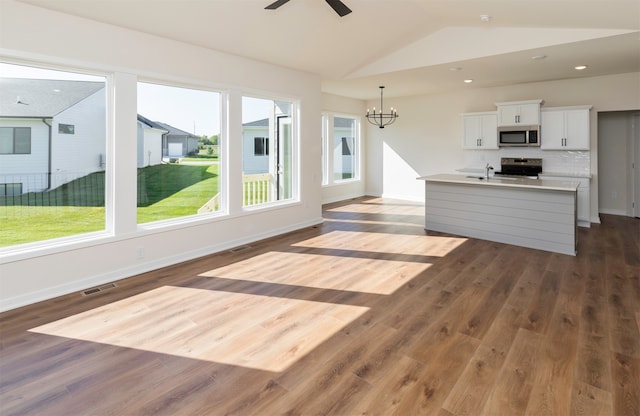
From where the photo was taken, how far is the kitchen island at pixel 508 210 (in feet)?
16.0

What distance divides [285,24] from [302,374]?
4.10 metres

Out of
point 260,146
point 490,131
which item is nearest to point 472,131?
point 490,131

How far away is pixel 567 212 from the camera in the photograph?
15.9 ft

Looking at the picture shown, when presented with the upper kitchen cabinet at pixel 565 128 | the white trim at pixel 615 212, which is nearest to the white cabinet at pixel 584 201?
the upper kitchen cabinet at pixel 565 128

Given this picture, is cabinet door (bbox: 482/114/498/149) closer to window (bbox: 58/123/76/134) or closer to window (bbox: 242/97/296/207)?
window (bbox: 242/97/296/207)

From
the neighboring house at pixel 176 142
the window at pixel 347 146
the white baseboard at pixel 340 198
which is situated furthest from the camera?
the window at pixel 347 146

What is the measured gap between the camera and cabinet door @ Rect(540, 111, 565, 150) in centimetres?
685

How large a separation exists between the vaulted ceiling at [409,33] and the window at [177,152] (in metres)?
0.75

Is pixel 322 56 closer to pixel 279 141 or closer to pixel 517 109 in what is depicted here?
pixel 279 141

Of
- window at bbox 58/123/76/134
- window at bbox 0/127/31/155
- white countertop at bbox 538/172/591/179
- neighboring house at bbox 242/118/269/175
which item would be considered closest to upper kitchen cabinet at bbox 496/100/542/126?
white countertop at bbox 538/172/591/179

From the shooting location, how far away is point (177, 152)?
15.8 feet

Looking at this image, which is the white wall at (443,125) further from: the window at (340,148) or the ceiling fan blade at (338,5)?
the ceiling fan blade at (338,5)

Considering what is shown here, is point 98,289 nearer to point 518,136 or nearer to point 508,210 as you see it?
point 508,210

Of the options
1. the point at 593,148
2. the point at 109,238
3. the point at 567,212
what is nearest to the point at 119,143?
the point at 109,238
